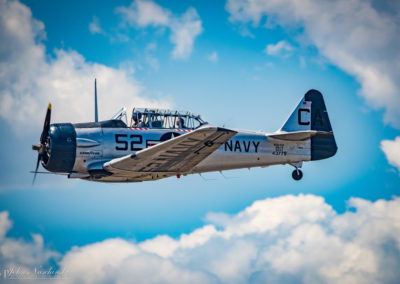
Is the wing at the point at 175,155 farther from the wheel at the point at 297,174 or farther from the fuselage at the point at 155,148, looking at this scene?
the wheel at the point at 297,174

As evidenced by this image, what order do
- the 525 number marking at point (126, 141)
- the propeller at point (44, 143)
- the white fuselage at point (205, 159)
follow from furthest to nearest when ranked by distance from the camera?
the 525 number marking at point (126, 141)
the white fuselage at point (205, 159)
the propeller at point (44, 143)

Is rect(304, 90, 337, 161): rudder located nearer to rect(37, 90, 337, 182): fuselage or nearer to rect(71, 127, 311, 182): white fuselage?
rect(37, 90, 337, 182): fuselage

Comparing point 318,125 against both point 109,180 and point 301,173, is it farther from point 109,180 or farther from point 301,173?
point 109,180

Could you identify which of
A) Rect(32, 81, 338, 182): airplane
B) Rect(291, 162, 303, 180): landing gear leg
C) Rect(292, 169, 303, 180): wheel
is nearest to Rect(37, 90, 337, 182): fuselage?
Rect(32, 81, 338, 182): airplane

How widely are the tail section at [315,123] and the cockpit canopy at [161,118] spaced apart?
3411mm

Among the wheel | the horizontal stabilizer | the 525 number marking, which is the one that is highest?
the horizontal stabilizer

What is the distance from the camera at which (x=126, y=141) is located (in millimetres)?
21047

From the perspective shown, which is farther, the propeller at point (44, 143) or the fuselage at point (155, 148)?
the propeller at point (44, 143)

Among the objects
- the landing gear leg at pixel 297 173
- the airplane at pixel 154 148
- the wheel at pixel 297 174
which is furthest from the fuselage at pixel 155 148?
the wheel at pixel 297 174

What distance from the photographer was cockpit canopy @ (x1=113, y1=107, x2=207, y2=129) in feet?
70.7

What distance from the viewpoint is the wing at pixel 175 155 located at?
1819cm

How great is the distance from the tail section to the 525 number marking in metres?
5.25

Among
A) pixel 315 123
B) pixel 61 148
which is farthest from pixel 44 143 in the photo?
pixel 315 123

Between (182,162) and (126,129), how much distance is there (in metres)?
2.11
